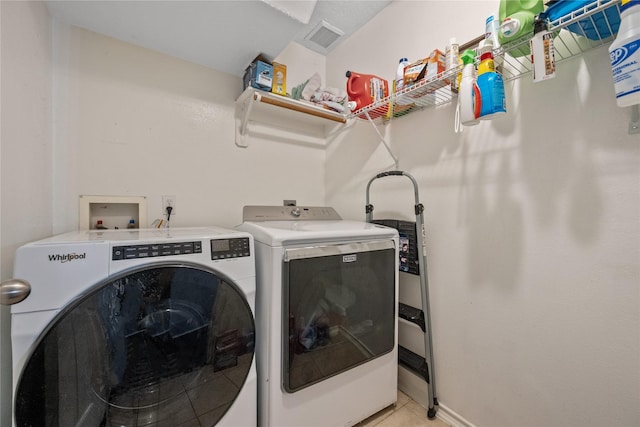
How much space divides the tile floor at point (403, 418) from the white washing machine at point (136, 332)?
0.71 metres

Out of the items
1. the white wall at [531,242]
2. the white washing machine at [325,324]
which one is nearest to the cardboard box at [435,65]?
the white wall at [531,242]

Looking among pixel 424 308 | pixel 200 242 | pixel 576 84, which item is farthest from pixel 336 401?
pixel 576 84

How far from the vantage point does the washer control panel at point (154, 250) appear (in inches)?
33.4

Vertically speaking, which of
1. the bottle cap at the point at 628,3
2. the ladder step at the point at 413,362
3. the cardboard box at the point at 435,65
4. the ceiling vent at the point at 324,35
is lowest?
the ladder step at the point at 413,362

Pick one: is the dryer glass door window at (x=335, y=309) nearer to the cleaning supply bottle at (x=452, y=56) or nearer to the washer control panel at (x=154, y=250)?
the washer control panel at (x=154, y=250)

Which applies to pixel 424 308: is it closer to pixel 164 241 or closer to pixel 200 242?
pixel 200 242

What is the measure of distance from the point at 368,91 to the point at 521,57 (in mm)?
749

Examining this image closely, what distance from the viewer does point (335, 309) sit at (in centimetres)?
124

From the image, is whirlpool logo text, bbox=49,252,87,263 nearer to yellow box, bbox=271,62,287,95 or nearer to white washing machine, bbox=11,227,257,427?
white washing machine, bbox=11,227,257,427

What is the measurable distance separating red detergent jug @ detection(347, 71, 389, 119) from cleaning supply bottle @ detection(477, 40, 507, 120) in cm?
61

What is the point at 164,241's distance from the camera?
920mm

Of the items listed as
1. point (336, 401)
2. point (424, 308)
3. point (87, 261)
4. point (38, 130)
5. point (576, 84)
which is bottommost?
point (336, 401)

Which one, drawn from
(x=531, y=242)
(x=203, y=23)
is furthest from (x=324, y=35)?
(x=531, y=242)

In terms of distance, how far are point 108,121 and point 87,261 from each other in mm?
1082
